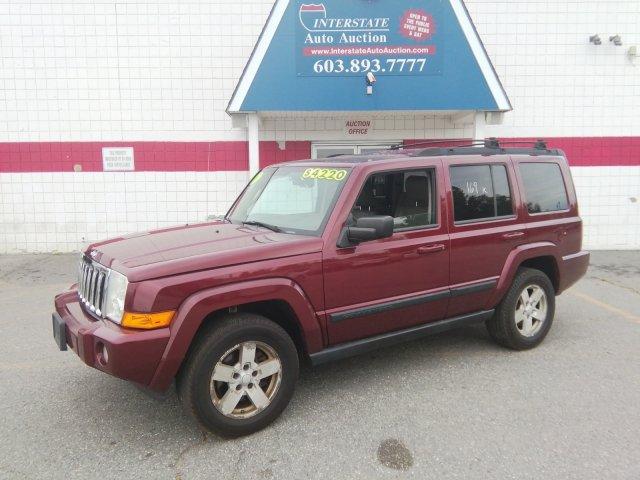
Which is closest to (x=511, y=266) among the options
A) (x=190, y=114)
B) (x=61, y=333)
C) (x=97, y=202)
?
(x=61, y=333)

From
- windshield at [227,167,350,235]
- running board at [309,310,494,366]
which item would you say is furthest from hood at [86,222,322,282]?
running board at [309,310,494,366]

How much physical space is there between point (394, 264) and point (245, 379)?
1374 mm

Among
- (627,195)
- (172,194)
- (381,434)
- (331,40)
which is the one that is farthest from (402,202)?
(627,195)

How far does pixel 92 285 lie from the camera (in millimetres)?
3389

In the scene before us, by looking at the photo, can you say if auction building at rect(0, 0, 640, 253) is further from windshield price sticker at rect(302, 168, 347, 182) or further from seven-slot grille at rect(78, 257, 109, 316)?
seven-slot grille at rect(78, 257, 109, 316)

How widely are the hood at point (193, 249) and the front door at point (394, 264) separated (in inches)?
13.5

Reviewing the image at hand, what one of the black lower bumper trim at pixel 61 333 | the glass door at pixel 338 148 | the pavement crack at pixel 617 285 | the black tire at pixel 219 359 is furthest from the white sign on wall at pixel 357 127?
the black lower bumper trim at pixel 61 333

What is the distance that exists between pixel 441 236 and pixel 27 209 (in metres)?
9.43

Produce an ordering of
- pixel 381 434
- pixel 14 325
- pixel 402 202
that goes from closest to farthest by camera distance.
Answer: pixel 381 434, pixel 402 202, pixel 14 325

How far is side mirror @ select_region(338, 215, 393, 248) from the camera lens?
3.39m

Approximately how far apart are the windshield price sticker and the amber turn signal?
5.44ft

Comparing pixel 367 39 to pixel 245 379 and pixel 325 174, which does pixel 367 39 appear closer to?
pixel 325 174

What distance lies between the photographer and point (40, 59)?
9.88 metres

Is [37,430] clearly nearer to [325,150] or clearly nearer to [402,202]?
[402,202]
